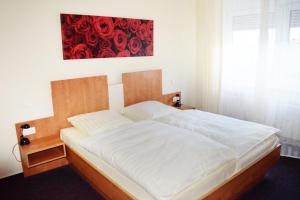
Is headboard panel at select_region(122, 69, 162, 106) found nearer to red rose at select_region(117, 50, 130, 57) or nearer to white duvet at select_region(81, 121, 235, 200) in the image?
red rose at select_region(117, 50, 130, 57)

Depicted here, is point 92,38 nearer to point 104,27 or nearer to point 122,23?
point 104,27

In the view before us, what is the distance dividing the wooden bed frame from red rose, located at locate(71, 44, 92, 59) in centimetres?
28

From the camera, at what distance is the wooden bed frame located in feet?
6.80

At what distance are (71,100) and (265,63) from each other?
264 centimetres

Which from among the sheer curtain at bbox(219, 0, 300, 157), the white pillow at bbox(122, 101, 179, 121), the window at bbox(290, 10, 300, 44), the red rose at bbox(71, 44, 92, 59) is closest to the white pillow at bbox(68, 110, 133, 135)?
the white pillow at bbox(122, 101, 179, 121)

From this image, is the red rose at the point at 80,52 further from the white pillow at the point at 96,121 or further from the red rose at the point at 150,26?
the red rose at the point at 150,26

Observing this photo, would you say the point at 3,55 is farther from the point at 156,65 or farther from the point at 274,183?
the point at 274,183

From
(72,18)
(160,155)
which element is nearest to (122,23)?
(72,18)

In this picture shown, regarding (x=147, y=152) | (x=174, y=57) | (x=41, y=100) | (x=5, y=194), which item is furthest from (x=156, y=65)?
(x=5, y=194)

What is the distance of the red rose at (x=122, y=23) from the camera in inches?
128

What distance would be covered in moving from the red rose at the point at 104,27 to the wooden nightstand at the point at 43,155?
4.60 feet

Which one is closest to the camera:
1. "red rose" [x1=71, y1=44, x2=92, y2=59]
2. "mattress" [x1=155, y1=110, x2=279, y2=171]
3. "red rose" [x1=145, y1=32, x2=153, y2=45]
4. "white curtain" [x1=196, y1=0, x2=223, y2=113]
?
"mattress" [x1=155, y1=110, x2=279, y2=171]

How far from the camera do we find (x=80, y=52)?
2.99 metres

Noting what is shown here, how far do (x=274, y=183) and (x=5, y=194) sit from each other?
2787 mm
